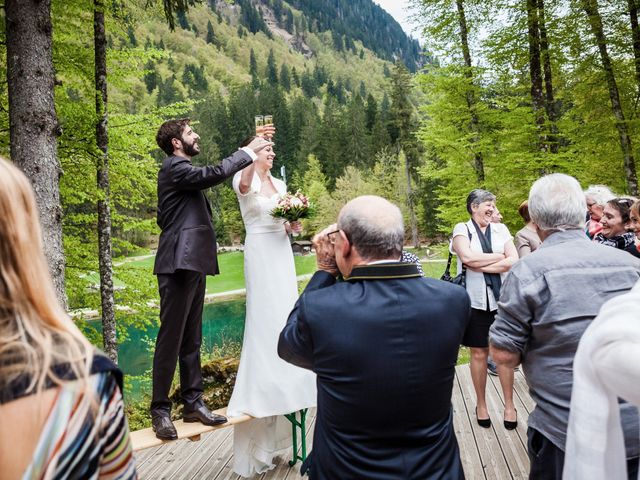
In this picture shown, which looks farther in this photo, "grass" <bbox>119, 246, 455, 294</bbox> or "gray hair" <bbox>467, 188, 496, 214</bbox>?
"grass" <bbox>119, 246, 455, 294</bbox>

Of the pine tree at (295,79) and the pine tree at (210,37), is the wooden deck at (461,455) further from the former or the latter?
the pine tree at (210,37)

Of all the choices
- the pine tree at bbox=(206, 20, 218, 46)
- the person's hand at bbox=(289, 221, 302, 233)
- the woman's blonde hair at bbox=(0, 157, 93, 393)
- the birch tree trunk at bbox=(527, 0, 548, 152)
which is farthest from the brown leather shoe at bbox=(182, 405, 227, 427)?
the pine tree at bbox=(206, 20, 218, 46)

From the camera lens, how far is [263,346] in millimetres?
3434

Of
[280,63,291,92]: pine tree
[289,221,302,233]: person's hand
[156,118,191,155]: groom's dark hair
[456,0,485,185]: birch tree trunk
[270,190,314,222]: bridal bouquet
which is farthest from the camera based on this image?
[280,63,291,92]: pine tree

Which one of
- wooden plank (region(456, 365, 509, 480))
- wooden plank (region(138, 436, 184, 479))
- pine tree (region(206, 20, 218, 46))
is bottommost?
wooden plank (region(456, 365, 509, 480))

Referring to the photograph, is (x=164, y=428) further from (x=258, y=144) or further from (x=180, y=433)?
(x=258, y=144)

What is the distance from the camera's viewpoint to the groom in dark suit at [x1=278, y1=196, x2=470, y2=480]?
1693 mm

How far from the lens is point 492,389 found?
17.0 feet

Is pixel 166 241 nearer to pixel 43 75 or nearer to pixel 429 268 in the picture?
pixel 43 75

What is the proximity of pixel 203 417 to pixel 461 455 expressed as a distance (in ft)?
6.69

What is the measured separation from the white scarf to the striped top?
1036mm

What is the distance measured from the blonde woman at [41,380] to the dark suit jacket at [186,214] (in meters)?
1.95

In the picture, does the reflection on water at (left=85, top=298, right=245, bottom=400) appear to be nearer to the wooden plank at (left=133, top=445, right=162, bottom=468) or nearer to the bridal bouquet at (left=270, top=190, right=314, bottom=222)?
the wooden plank at (left=133, top=445, right=162, bottom=468)

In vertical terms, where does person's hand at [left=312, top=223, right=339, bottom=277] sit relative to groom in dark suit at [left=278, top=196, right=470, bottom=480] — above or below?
above
